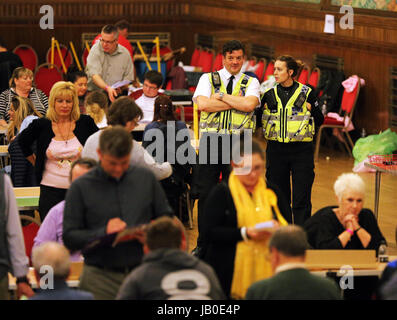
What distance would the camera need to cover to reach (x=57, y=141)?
21.3ft

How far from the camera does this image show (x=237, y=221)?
4.91m

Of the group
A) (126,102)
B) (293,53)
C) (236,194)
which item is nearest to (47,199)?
(126,102)

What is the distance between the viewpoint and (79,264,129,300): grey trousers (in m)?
4.52

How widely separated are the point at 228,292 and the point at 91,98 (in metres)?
3.95

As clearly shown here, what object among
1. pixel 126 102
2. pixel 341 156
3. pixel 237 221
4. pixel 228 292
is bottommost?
pixel 341 156

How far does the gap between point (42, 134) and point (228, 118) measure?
1.52 metres

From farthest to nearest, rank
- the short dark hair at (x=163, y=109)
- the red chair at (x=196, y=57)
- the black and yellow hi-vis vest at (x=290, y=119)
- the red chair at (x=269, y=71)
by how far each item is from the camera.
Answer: the red chair at (x=196, y=57) < the red chair at (x=269, y=71) < the short dark hair at (x=163, y=109) < the black and yellow hi-vis vest at (x=290, y=119)

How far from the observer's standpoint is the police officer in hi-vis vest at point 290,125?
7.39m

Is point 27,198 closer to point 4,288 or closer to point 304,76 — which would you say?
point 4,288

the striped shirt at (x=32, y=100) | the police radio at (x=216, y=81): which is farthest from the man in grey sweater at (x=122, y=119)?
the striped shirt at (x=32, y=100)

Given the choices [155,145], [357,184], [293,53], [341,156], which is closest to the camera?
[357,184]

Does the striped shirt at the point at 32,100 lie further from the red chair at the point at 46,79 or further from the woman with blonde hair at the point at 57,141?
the red chair at the point at 46,79

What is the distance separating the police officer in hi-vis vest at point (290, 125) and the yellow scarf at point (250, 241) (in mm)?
2389

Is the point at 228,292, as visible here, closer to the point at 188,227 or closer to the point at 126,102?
the point at 126,102
